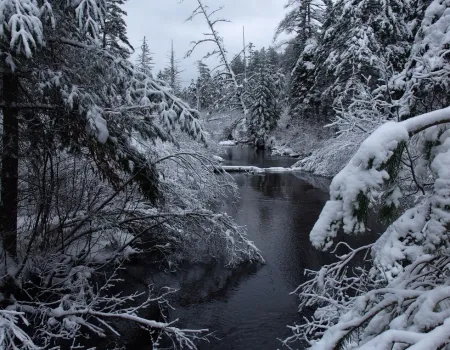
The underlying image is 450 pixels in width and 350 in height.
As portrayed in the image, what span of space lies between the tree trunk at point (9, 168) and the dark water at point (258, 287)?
404 centimetres

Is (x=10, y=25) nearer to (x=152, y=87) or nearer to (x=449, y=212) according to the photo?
(x=152, y=87)

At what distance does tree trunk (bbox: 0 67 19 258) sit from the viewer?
256 inches

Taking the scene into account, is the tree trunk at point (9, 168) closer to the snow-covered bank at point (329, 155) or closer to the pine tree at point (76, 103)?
the pine tree at point (76, 103)

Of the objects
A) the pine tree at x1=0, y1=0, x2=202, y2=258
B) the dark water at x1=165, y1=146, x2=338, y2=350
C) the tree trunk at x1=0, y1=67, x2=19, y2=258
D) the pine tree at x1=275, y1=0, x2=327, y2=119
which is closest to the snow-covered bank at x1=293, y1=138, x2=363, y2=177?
the dark water at x1=165, y1=146, x2=338, y2=350

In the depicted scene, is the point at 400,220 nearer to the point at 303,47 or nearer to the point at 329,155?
the point at 329,155

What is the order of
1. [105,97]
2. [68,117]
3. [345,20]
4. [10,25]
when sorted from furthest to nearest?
[345,20] < [105,97] < [68,117] < [10,25]

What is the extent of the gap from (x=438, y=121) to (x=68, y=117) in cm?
629

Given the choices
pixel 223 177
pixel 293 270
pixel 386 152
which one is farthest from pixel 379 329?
pixel 293 270

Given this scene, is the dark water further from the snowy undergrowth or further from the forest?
the snowy undergrowth

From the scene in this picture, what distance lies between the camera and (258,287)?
31.5ft

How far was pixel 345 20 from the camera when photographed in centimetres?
2195

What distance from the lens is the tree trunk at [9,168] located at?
6496 millimetres

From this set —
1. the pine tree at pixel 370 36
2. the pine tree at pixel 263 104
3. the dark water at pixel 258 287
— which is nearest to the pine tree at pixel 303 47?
the pine tree at pixel 263 104

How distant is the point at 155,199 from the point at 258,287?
378 cm
